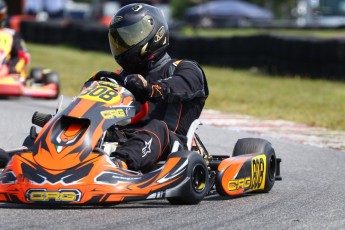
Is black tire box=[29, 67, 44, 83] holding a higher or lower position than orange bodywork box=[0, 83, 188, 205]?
lower

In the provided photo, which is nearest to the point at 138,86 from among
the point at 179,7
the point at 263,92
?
the point at 263,92

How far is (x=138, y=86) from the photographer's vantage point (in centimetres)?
545

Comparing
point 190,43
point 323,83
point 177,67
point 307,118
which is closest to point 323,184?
point 177,67

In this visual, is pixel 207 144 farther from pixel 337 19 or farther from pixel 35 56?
pixel 337 19

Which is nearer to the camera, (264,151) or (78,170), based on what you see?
(78,170)

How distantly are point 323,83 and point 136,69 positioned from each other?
10.8 meters

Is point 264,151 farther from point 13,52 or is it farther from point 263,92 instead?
point 263,92

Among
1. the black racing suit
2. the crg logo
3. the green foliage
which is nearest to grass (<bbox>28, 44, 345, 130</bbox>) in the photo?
the black racing suit

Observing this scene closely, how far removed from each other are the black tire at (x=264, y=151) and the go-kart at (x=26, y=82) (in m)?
6.64

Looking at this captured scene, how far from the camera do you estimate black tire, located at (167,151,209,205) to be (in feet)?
17.0

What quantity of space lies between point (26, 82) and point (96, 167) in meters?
7.97

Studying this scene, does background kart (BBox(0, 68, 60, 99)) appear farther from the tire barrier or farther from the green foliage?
the green foliage

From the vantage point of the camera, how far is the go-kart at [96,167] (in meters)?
4.96

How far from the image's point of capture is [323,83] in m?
16.4
